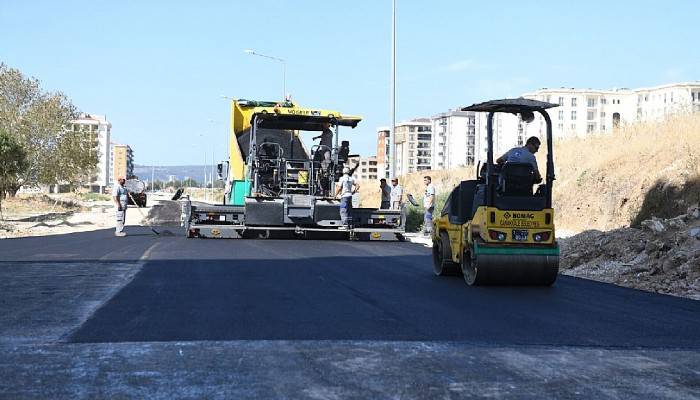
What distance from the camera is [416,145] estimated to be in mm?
194375

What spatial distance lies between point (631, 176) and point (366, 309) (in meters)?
15.9

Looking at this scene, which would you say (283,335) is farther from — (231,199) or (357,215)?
(231,199)

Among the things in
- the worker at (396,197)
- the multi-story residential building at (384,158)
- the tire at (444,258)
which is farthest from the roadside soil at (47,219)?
the tire at (444,258)

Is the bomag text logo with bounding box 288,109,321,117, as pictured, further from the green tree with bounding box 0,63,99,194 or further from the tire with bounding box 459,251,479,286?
the green tree with bounding box 0,63,99,194

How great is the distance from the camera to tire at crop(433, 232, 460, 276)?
12180 millimetres

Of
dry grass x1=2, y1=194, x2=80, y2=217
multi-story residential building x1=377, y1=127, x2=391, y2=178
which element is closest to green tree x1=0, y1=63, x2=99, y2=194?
dry grass x1=2, y1=194, x2=80, y2=217

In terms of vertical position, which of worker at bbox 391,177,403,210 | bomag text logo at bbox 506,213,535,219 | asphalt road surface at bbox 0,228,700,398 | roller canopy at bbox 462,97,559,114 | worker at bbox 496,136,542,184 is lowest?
asphalt road surface at bbox 0,228,700,398

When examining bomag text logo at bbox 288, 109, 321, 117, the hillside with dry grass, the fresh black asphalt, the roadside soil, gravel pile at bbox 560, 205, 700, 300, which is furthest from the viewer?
the roadside soil

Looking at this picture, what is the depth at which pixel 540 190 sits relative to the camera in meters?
11.0

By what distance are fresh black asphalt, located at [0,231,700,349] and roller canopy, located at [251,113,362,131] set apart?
7485mm

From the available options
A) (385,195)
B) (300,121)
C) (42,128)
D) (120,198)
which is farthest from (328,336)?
(42,128)

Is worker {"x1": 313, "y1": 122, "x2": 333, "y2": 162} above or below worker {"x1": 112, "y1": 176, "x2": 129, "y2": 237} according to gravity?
above

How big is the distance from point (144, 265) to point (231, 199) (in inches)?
398

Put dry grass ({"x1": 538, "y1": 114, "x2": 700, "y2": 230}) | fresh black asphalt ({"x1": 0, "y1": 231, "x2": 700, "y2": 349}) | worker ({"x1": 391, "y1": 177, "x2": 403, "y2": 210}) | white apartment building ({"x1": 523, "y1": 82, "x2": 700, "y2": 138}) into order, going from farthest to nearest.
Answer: white apartment building ({"x1": 523, "y1": 82, "x2": 700, "y2": 138}) < worker ({"x1": 391, "y1": 177, "x2": 403, "y2": 210}) < dry grass ({"x1": 538, "y1": 114, "x2": 700, "y2": 230}) < fresh black asphalt ({"x1": 0, "y1": 231, "x2": 700, "y2": 349})
